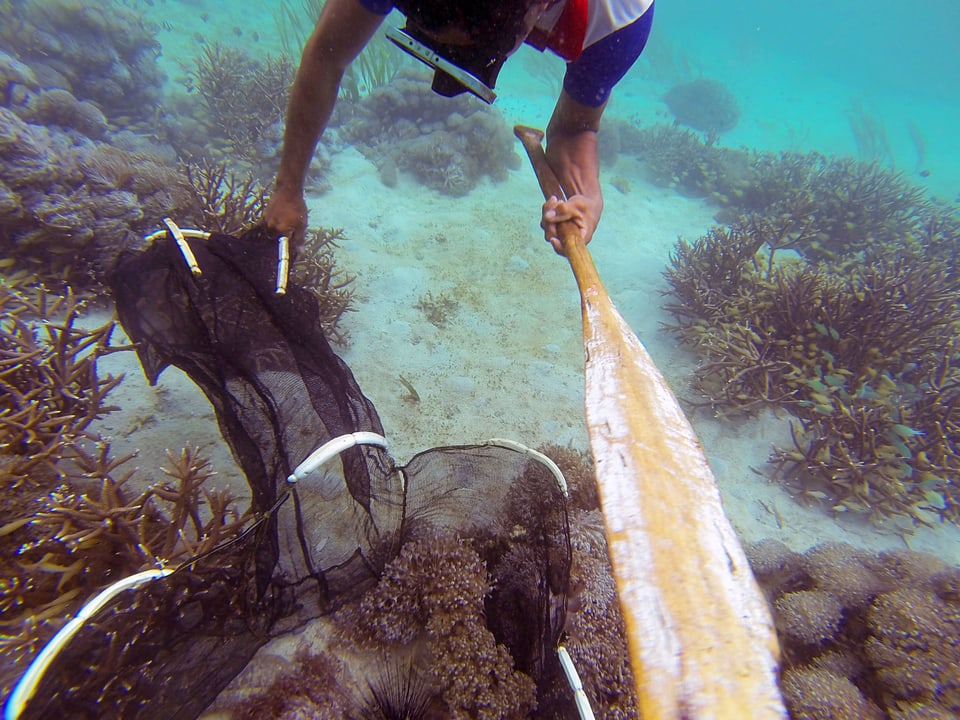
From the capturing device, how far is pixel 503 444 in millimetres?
2297

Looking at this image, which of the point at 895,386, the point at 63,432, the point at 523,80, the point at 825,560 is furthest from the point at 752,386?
the point at 523,80

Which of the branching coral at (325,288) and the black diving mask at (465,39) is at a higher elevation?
the black diving mask at (465,39)

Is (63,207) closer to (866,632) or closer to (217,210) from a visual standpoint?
(217,210)

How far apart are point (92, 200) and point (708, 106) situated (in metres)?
24.9

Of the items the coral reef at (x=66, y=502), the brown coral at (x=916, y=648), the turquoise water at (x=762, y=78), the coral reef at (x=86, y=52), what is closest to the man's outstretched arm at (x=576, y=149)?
the turquoise water at (x=762, y=78)

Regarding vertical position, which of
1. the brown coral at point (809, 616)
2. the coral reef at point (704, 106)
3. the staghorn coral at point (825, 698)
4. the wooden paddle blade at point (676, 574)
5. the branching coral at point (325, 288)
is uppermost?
the coral reef at point (704, 106)

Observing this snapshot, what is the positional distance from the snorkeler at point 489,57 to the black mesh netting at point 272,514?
27.7 inches

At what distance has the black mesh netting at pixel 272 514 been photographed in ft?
5.01

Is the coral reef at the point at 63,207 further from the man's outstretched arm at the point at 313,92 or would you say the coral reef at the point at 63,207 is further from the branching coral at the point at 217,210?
the man's outstretched arm at the point at 313,92

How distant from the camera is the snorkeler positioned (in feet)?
5.64

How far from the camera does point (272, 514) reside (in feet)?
5.70

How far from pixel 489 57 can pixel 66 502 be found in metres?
3.18

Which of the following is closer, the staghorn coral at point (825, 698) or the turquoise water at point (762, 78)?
the staghorn coral at point (825, 698)

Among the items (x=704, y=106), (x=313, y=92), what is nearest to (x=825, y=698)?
(x=313, y=92)
